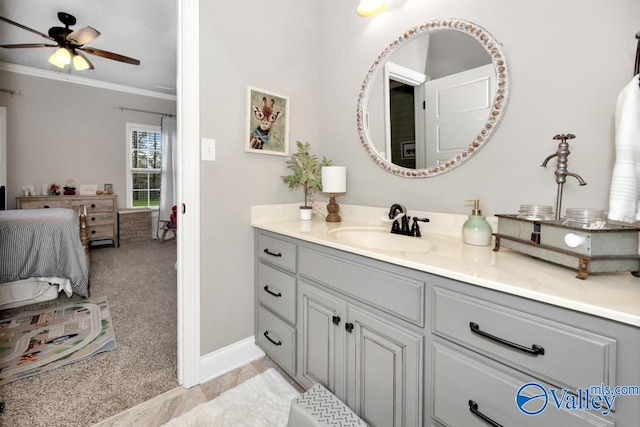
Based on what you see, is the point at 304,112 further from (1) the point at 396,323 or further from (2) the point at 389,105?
(1) the point at 396,323

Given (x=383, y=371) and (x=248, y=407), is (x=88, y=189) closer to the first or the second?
(x=248, y=407)

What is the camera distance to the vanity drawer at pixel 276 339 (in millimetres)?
1513

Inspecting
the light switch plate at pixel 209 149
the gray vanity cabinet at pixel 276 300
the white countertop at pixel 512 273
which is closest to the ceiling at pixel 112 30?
the light switch plate at pixel 209 149

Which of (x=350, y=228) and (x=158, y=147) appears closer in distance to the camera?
(x=350, y=228)

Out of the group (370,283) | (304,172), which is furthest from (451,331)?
(304,172)

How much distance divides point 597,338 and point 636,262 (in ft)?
1.04

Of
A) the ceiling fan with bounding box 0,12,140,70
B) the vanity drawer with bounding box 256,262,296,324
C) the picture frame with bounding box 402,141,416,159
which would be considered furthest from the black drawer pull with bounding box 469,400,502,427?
the ceiling fan with bounding box 0,12,140,70

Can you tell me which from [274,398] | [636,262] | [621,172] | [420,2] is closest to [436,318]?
[636,262]

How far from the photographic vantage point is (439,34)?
1.46 meters

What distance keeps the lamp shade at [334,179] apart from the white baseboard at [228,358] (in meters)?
1.09

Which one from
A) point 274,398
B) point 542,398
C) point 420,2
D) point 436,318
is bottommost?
point 274,398

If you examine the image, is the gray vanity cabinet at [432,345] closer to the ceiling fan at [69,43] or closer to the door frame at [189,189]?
the door frame at [189,189]

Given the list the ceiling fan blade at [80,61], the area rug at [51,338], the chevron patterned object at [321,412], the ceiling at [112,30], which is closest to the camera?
the chevron patterned object at [321,412]

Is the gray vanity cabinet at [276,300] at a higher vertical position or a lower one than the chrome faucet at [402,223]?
lower
